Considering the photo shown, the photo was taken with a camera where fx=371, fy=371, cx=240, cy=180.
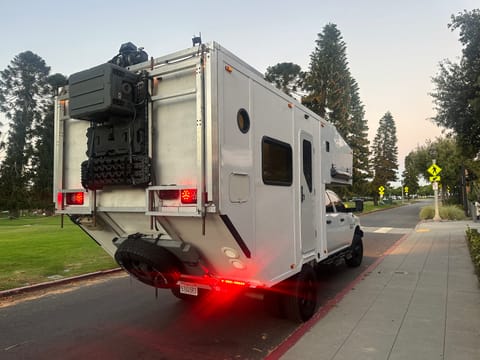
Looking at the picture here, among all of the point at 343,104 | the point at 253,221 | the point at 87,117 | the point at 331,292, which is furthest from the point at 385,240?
the point at 343,104

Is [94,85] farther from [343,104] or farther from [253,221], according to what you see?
[343,104]

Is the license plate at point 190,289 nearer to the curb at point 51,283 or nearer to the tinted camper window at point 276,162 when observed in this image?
the tinted camper window at point 276,162

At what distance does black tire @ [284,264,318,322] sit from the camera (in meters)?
4.92

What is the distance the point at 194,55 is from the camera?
11.7 feet

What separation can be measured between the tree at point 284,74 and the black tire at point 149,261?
3177 cm

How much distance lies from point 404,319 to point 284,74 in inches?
1275

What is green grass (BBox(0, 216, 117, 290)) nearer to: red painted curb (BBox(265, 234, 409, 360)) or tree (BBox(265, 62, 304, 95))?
red painted curb (BBox(265, 234, 409, 360))

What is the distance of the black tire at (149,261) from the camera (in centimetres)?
398

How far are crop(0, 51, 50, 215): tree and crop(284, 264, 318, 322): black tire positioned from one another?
51824mm

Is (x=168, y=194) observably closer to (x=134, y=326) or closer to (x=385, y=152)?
(x=134, y=326)

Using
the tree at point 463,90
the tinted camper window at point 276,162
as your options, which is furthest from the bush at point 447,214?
the tinted camper window at point 276,162

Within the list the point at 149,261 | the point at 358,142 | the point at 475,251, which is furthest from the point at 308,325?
the point at 358,142

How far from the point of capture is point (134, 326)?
5141 millimetres

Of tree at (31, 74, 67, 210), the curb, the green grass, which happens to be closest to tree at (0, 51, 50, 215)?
tree at (31, 74, 67, 210)
